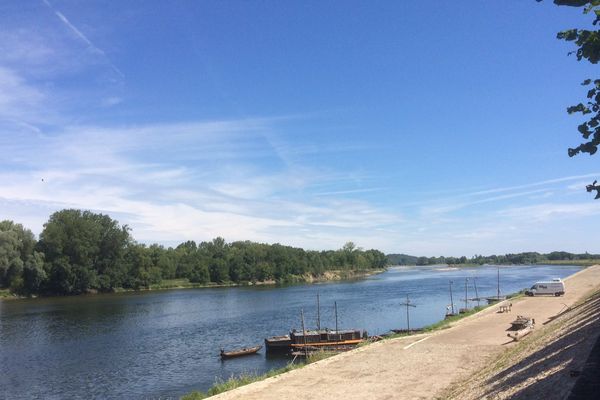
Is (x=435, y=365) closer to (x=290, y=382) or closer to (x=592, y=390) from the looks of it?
(x=290, y=382)

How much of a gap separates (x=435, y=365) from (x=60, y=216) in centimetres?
11949

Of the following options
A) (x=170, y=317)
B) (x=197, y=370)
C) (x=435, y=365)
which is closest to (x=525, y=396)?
(x=435, y=365)

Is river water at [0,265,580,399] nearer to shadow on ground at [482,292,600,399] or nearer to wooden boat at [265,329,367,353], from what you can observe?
wooden boat at [265,329,367,353]

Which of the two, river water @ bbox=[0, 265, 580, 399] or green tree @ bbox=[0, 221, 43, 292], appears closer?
river water @ bbox=[0, 265, 580, 399]

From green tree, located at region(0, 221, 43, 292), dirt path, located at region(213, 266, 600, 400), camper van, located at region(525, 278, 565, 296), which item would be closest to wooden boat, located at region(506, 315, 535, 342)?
dirt path, located at region(213, 266, 600, 400)

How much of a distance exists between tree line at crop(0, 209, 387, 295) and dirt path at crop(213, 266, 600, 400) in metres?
96.8

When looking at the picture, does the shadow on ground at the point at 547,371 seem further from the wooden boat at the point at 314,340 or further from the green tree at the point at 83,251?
the green tree at the point at 83,251

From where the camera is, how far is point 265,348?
4769 centimetres

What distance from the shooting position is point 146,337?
55.5m

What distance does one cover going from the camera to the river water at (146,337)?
1419 inches

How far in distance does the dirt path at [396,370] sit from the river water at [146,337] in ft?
37.7

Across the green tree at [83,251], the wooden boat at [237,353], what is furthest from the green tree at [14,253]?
the wooden boat at [237,353]

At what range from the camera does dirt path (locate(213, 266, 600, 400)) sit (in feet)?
70.0

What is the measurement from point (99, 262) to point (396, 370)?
378 feet
